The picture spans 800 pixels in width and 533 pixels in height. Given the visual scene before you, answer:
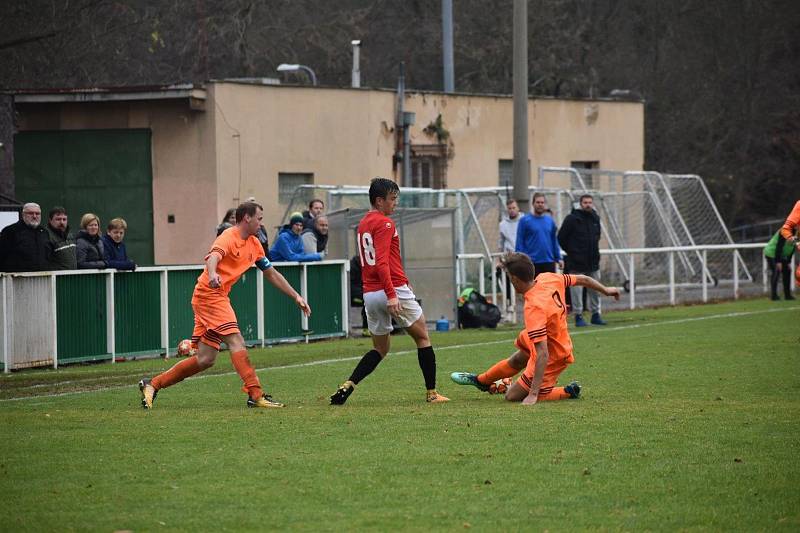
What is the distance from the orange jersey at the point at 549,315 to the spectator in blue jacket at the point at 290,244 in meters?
9.55

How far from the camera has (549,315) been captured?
1087 cm

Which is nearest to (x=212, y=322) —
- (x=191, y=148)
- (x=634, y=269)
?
(x=191, y=148)

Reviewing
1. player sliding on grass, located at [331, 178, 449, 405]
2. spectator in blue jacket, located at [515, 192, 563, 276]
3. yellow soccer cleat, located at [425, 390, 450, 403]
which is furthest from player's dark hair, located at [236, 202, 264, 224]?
spectator in blue jacket, located at [515, 192, 563, 276]

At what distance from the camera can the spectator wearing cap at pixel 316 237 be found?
2078 centimetres

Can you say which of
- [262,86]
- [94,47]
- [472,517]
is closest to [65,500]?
[472,517]

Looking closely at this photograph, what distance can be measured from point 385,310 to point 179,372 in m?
1.87

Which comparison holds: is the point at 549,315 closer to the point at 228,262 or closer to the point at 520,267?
the point at 520,267

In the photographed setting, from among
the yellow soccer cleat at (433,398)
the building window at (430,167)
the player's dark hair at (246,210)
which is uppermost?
the building window at (430,167)

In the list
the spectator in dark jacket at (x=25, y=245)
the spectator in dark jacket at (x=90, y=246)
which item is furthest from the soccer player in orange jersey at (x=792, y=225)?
the spectator in dark jacket at (x=25, y=245)

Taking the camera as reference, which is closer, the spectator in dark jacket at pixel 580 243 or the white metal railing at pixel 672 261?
the spectator in dark jacket at pixel 580 243

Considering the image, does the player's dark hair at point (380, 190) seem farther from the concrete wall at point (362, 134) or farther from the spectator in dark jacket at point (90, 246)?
the concrete wall at point (362, 134)

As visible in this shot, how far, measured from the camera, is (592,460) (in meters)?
8.26

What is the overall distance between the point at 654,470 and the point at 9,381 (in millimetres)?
8906

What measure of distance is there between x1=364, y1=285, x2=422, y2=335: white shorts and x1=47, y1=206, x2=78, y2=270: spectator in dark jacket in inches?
276
